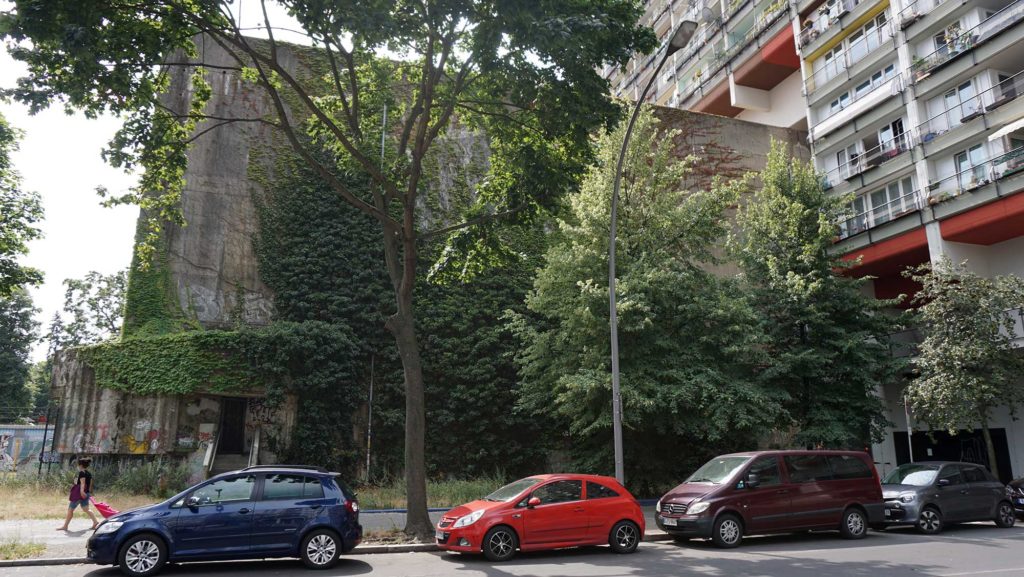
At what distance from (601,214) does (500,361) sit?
6.49 metres

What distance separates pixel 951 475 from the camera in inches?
568

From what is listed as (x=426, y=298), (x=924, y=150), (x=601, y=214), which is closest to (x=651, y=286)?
(x=601, y=214)

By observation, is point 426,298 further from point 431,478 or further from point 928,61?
point 928,61

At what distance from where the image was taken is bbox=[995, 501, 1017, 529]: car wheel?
14664mm

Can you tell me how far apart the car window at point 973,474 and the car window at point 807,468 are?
4.08 meters

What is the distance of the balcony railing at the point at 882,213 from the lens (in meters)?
24.1

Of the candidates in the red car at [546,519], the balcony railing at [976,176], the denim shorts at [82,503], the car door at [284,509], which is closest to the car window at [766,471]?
the red car at [546,519]

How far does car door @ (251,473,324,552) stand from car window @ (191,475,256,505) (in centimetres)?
21

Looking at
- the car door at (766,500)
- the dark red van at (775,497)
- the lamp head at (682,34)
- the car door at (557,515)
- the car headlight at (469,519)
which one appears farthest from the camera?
the lamp head at (682,34)

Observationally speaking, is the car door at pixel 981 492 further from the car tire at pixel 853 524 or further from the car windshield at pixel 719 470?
the car windshield at pixel 719 470

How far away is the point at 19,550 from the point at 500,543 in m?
7.59

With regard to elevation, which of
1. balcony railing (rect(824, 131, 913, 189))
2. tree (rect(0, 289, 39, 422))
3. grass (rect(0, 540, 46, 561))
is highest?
balcony railing (rect(824, 131, 913, 189))

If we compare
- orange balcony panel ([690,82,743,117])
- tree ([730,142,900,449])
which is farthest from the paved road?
orange balcony panel ([690,82,743,117])

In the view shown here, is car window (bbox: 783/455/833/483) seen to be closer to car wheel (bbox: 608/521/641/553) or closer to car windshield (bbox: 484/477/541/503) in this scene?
car wheel (bbox: 608/521/641/553)
